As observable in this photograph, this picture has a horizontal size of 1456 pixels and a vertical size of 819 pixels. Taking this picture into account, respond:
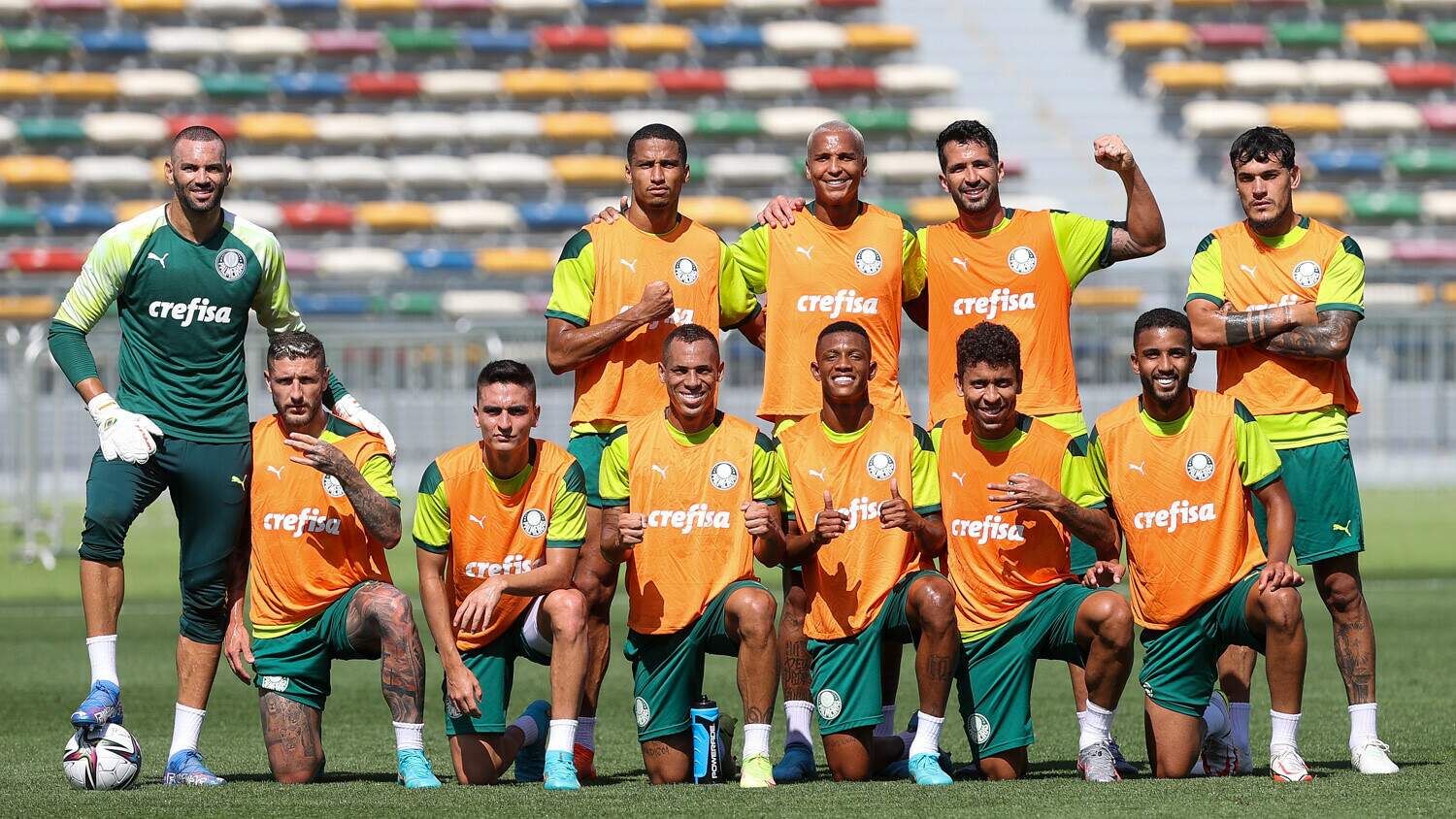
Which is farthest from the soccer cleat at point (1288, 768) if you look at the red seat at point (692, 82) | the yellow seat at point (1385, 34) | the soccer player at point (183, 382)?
the yellow seat at point (1385, 34)

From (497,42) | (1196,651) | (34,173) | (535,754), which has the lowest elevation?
(535,754)

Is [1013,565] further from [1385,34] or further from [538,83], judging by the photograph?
[1385,34]

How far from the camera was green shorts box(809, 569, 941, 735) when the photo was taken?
650 centimetres

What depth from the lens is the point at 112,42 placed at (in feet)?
86.5

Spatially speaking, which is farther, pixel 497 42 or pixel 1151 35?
pixel 1151 35

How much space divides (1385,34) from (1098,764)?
2419cm

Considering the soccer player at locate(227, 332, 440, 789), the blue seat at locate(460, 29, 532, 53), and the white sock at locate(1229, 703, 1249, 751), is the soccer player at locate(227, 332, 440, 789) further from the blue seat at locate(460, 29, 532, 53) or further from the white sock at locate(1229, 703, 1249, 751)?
the blue seat at locate(460, 29, 532, 53)

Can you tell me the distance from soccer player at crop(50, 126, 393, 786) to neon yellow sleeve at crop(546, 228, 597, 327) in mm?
826

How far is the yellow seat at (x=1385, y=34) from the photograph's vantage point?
1095 inches

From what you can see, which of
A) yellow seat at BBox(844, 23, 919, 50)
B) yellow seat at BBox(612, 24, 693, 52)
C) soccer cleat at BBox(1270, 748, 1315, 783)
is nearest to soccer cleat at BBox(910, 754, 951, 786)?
soccer cleat at BBox(1270, 748, 1315, 783)

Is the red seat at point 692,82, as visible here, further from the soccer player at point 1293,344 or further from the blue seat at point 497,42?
the soccer player at point 1293,344

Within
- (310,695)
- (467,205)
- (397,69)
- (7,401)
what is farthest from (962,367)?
(397,69)

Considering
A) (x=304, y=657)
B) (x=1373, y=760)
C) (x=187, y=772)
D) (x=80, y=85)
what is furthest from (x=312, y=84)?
(x=1373, y=760)

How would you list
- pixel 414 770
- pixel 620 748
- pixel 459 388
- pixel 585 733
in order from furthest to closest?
pixel 459 388 < pixel 620 748 < pixel 585 733 < pixel 414 770
